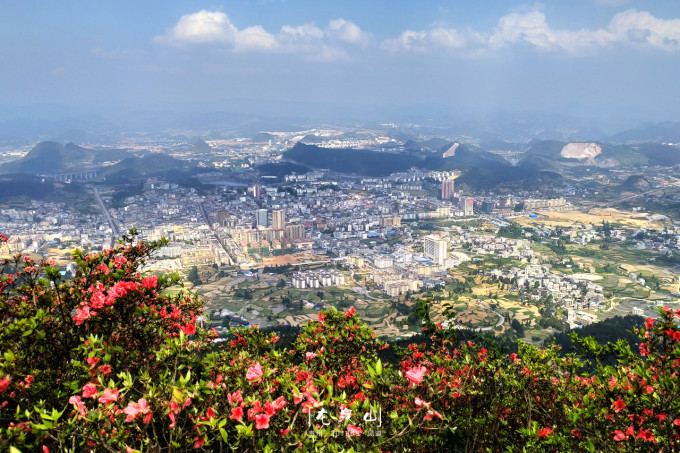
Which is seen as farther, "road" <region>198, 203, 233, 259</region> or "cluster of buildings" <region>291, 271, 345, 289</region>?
"road" <region>198, 203, 233, 259</region>

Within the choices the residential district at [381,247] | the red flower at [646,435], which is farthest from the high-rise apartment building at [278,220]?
the red flower at [646,435]

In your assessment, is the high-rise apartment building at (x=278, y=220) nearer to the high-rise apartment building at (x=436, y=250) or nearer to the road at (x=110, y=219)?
the road at (x=110, y=219)

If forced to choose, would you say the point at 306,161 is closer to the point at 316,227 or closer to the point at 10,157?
the point at 316,227

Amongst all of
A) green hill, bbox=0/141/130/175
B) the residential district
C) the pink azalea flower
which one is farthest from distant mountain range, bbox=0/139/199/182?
the pink azalea flower

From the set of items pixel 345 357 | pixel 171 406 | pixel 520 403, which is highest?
pixel 171 406

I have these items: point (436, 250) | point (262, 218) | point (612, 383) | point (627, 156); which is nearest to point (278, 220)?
point (262, 218)

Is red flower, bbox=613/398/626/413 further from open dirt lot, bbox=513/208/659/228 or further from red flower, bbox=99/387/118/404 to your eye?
open dirt lot, bbox=513/208/659/228

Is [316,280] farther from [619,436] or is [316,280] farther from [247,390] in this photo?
[619,436]

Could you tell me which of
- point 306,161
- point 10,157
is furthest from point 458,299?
point 10,157
